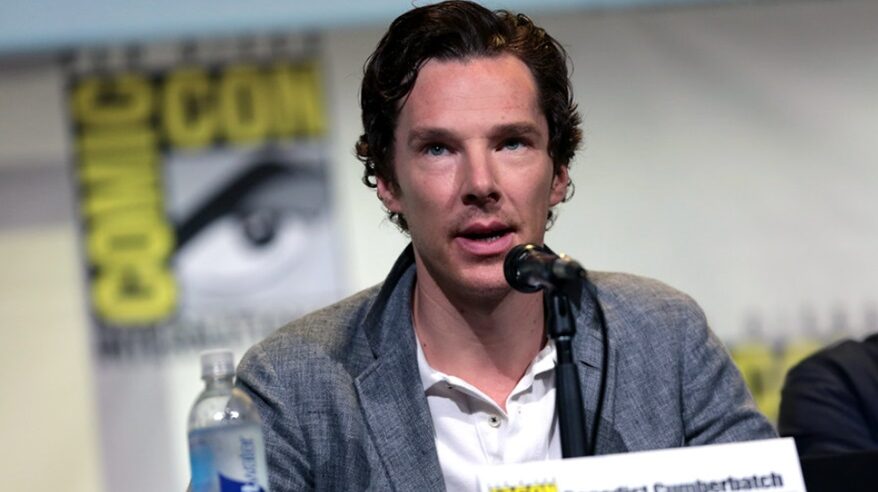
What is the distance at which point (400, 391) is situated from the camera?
2328mm

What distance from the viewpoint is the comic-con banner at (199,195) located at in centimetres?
401

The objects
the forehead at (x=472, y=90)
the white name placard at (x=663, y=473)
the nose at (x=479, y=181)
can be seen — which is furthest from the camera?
the forehead at (x=472, y=90)

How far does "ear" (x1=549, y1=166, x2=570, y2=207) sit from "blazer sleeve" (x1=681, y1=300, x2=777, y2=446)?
13.3 inches

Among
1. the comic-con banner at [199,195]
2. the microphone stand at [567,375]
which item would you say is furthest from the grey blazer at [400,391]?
the comic-con banner at [199,195]

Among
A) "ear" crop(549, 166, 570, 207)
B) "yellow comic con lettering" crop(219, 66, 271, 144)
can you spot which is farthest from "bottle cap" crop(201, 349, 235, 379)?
"yellow comic con lettering" crop(219, 66, 271, 144)

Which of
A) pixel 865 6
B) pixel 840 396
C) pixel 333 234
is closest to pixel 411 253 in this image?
pixel 840 396

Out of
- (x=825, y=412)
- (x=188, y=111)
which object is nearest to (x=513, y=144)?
(x=825, y=412)

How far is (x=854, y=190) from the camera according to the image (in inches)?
167

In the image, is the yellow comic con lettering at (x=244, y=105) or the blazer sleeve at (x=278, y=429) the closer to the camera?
the blazer sleeve at (x=278, y=429)

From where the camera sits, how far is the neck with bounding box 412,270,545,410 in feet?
7.80

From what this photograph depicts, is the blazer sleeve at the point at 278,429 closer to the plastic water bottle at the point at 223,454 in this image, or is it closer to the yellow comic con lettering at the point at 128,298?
the plastic water bottle at the point at 223,454

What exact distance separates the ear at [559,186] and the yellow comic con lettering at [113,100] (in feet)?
A: 6.30

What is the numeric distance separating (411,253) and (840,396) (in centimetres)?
109

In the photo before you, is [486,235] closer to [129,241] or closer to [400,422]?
[400,422]
